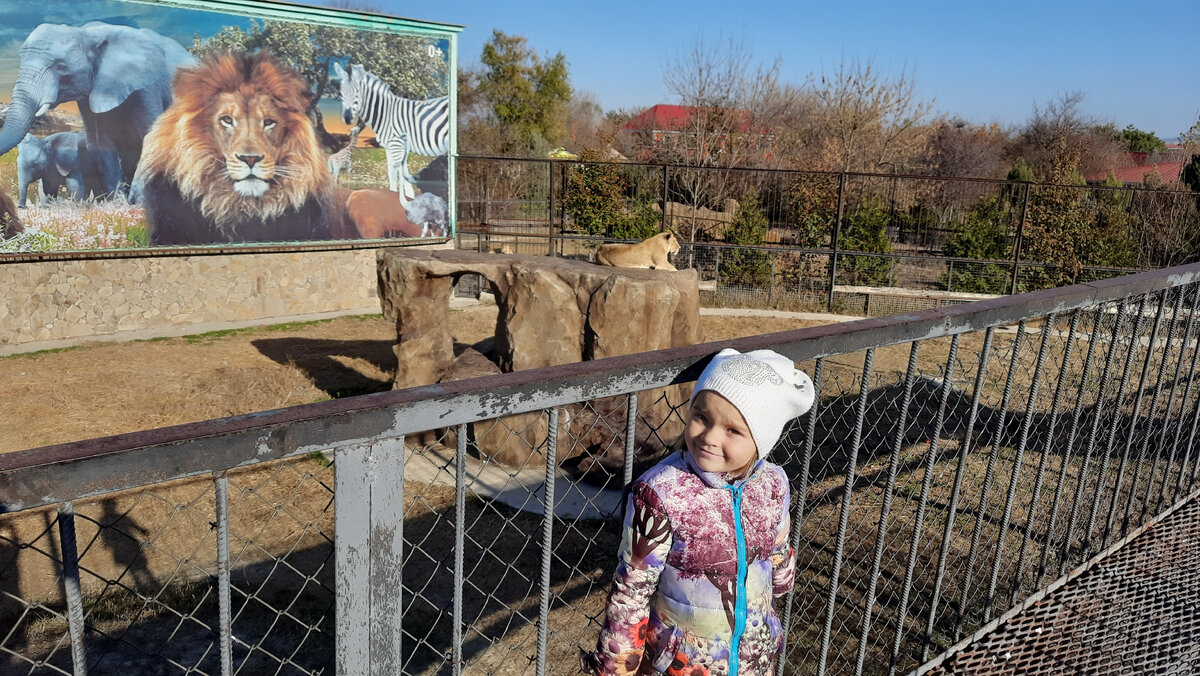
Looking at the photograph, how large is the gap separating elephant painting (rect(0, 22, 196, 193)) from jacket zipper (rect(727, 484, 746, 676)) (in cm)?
1011

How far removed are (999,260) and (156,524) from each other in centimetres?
1246

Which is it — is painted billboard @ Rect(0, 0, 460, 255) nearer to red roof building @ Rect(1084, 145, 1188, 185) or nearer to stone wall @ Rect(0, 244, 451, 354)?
stone wall @ Rect(0, 244, 451, 354)

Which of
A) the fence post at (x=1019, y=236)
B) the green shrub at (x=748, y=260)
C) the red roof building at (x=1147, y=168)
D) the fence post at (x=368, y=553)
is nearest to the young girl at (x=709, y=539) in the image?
the fence post at (x=368, y=553)

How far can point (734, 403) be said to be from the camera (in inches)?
65.3

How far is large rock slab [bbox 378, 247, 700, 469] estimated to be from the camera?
6.21 metres

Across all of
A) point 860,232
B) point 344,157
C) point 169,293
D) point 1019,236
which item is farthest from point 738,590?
point 860,232

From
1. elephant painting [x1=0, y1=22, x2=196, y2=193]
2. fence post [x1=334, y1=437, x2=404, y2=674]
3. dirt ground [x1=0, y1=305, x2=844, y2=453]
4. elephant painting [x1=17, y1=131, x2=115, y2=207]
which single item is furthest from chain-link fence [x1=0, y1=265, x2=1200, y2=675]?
elephant painting [x1=0, y1=22, x2=196, y2=193]

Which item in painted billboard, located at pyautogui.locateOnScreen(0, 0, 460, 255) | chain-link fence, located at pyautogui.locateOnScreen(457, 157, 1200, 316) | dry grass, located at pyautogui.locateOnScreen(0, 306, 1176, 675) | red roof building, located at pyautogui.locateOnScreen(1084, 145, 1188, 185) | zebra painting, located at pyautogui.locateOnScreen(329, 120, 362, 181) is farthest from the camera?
red roof building, located at pyautogui.locateOnScreen(1084, 145, 1188, 185)

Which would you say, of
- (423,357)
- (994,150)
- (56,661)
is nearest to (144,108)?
(423,357)

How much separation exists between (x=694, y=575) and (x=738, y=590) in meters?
0.10

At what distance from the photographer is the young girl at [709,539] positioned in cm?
167

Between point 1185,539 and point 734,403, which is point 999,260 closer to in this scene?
A: point 1185,539

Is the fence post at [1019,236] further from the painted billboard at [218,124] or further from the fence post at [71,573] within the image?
the fence post at [71,573]

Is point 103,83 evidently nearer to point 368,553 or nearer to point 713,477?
point 368,553
